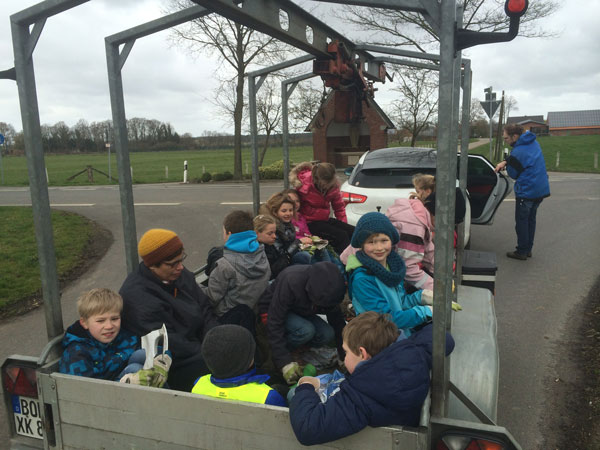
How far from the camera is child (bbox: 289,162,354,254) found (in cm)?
530

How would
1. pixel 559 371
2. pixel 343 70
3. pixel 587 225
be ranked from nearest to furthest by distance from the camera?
pixel 343 70 → pixel 559 371 → pixel 587 225

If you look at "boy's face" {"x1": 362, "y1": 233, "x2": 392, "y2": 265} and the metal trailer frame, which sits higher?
the metal trailer frame

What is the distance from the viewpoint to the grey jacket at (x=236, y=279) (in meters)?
3.17

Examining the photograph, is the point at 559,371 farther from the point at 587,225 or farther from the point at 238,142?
the point at 238,142

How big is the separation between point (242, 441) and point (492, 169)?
24.3 ft

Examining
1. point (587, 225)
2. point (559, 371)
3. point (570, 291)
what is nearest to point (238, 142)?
point (587, 225)

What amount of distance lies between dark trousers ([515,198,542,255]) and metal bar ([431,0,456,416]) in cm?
628

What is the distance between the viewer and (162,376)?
225 centimetres

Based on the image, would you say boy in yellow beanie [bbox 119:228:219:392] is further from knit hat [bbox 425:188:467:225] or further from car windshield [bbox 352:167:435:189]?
car windshield [bbox 352:167:435:189]

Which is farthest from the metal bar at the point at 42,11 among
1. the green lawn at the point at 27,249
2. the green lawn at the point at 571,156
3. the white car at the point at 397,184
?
the green lawn at the point at 571,156

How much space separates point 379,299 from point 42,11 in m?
2.16

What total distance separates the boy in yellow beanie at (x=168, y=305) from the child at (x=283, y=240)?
1089mm

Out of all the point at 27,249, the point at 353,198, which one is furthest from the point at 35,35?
the point at 27,249

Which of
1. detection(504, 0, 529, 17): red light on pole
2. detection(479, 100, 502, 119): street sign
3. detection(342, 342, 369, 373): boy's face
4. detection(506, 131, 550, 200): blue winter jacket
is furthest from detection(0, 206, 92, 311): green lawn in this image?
detection(479, 100, 502, 119): street sign
